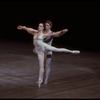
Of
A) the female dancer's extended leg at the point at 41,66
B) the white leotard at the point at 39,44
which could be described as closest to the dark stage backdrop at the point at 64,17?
the female dancer's extended leg at the point at 41,66

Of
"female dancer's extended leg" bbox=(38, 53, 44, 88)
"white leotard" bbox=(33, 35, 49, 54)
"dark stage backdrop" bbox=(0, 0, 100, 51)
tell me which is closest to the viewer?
"white leotard" bbox=(33, 35, 49, 54)

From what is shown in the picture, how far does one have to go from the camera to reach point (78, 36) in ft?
47.8

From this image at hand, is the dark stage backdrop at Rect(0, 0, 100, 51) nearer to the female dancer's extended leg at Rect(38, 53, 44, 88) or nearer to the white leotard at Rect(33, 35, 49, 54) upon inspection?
the female dancer's extended leg at Rect(38, 53, 44, 88)

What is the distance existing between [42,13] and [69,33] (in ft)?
4.96

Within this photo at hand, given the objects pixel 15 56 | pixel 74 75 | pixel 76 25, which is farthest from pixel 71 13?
pixel 74 75

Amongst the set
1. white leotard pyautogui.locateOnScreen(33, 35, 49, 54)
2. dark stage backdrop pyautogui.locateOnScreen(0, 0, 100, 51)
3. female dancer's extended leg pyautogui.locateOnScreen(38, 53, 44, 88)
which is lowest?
female dancer's extended leg pyautogui.locateOnScreen(38, 53, 44, 88)

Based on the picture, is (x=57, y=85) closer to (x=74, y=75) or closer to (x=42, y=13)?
(x=74, y=75)

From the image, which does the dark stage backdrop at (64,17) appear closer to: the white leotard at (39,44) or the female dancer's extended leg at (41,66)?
the female dancer's extended leg at (41,66)

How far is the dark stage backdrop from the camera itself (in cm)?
1435

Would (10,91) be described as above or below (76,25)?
below

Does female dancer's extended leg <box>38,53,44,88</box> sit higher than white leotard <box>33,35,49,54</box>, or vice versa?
white leotard <box>33,35,49,54</box>

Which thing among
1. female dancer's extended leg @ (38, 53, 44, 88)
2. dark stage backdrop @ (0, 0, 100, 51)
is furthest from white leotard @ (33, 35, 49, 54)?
dark stage backdrop @ (0, 0, 100, 51)

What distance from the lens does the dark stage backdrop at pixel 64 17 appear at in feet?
47.1

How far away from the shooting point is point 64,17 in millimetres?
14930
